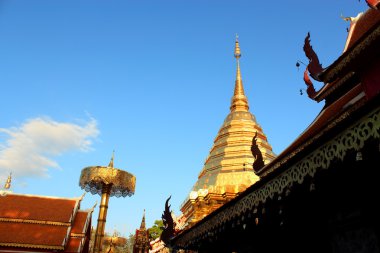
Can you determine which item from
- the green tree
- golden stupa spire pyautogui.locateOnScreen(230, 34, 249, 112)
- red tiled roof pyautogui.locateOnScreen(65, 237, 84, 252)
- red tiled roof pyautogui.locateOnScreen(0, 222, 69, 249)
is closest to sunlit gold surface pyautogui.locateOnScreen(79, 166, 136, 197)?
red tiled roof pyautogui.locateOnScreen(0, 222, 69, 249)

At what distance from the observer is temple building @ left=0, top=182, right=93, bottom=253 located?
1903 centimetres

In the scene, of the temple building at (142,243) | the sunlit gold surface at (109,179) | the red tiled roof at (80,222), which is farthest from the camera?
the red tiled roof at (80,222)

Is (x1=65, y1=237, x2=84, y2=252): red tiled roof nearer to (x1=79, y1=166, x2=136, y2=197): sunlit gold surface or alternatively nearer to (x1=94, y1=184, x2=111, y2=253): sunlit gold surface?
(x1=79, y1=166, x2=136, y2=197): sunlit gold surface

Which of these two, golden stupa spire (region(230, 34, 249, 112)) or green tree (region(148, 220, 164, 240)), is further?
green tree (region(148, 220, 164, 240))

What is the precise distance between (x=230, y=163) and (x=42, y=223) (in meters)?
11.7

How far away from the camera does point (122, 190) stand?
12188 mm

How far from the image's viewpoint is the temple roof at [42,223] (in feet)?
62.8

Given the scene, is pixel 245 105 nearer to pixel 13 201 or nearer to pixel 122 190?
pixel 122 190

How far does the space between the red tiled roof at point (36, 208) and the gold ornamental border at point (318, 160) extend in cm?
1887

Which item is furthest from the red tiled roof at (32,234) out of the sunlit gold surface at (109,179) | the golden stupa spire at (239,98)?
the golden stupa spire at (239,98)

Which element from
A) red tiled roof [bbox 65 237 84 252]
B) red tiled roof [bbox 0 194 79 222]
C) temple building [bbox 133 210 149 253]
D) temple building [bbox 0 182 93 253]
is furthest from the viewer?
red tiled roof [bbox 0 194 79 222]

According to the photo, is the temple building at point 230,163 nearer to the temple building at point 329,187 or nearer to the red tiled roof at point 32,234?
the temple building at point 329,187

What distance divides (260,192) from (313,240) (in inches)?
61.0

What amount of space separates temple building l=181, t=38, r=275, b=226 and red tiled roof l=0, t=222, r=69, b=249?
742cm
